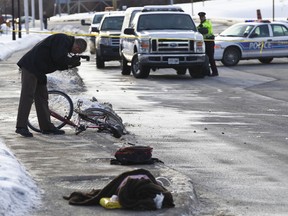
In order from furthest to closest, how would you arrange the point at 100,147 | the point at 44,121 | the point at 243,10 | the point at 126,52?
the point at 243,10 → the point at 126,52 → the point at 44,121 → the point at 100,147

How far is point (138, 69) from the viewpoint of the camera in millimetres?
27328

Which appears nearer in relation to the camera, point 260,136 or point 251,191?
point 251,191

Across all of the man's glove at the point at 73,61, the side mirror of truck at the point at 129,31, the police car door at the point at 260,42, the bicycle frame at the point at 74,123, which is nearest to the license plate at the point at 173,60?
the side mirror of truck at the point at 129,31

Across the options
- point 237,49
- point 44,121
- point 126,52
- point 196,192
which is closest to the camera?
point 196,192

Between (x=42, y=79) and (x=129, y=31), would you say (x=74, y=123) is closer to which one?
(x=42, y=79)

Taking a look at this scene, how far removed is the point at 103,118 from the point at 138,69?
1300 centimetres

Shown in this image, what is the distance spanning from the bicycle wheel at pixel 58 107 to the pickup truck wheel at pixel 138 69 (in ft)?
38.7

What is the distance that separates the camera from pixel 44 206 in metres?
8.63

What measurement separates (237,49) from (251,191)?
23.7m

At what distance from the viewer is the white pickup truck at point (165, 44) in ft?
88.6

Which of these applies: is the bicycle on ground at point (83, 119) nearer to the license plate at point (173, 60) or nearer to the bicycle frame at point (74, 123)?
the bicycle frame at point (74, 123)

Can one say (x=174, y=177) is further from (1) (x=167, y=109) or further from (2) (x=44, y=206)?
(1) (x=167, y=109)

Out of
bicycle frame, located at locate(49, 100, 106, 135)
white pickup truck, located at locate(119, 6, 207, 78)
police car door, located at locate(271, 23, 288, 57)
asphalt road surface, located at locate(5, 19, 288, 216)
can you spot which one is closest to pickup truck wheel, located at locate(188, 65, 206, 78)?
white pickup truck, located at locate(119, 6, 207, 78)

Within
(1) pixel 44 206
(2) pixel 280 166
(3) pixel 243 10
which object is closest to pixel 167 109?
(2) pixel 280 166
